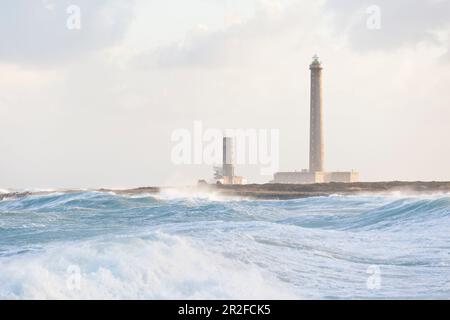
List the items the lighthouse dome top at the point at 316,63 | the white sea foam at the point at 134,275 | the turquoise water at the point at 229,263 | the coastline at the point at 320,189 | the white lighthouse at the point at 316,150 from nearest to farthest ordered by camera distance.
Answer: the white sea foam at the point at 134,275 → the turquoise water at the point at 229,263 → the coastline at the point at 320,189 → the white lighthouse at the point at 316,150 → the lighthouse dome top at the point at 316,63

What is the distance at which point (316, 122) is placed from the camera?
46.2 metres

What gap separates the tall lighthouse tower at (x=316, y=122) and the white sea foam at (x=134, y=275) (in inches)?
1421

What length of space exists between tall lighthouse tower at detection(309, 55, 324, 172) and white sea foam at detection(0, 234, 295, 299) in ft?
118

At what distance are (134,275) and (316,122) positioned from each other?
38613mm

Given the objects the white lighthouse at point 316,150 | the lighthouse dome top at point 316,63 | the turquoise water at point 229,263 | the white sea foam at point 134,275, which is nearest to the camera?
the white sea foam at point 134,275

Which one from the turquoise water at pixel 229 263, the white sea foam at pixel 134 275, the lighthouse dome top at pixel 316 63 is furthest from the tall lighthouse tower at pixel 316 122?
the white sea foam at pixel 134 275

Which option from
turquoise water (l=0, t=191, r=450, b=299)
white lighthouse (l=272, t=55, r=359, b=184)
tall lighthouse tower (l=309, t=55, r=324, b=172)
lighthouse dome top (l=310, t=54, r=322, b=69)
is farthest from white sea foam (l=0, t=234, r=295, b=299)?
lighthouse dome top (l=310, t=54, r=322, b=69)

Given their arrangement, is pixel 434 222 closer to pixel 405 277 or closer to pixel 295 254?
pixel 295 254

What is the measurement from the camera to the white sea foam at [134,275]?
7.47m

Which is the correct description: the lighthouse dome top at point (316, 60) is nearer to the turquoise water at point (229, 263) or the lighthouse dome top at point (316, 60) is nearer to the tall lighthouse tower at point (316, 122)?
the tall lighthouse tower at point (316, 122)

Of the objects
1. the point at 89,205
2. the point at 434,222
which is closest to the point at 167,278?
the point at 434,222

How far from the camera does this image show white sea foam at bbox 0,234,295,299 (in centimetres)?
747
